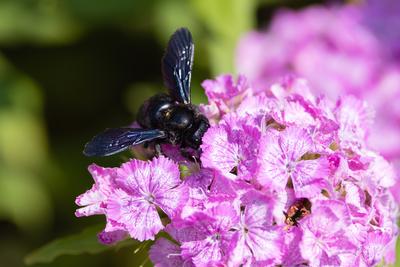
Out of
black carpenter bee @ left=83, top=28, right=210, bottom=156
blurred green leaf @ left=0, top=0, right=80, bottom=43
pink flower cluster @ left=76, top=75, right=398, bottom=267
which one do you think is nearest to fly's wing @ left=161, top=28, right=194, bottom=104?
black carpenter bee @ left=83, top=28, right=210, bottom=156

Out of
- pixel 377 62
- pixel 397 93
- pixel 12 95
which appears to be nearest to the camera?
pixel 397 93

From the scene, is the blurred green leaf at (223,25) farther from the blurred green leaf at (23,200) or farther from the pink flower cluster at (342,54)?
the blurred green leaf at (23,200)

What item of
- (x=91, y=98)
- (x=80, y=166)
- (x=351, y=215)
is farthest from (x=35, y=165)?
(x=351, y=215)

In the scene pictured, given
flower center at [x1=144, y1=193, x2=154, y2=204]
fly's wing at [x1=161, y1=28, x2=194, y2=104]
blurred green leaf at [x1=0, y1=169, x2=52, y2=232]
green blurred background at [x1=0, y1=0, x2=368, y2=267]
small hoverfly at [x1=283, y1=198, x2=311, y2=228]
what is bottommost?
blurred green leaf at [x1=0, y1=169, x2=52, y2=232]

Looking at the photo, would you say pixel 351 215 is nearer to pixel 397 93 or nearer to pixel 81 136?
pixel 397 93

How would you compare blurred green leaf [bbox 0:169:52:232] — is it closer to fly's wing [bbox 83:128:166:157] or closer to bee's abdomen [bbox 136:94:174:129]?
bee's abdomen [bbox 136:94:174:129]

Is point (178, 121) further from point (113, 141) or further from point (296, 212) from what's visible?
point (296, 212)
